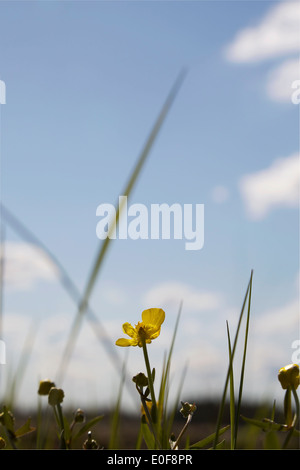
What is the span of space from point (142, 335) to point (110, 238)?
0.58ft

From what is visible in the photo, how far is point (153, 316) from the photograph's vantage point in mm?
876

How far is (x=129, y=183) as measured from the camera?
79 centimetres

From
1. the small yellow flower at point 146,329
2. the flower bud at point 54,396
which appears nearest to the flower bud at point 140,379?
the small yellow flower at point 146,329

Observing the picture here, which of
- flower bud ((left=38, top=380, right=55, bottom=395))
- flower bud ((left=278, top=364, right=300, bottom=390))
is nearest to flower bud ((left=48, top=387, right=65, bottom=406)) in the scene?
flower bud ((left=38, top=380, right=55, bottom=395))

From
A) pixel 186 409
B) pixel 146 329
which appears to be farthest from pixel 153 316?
pixel 186 409

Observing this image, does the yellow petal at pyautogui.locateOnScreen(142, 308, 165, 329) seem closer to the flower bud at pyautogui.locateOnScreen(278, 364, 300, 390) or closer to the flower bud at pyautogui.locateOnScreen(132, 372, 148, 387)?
the flower bud at pyautogui.locateOnScreen(132, 372, 148, 387)

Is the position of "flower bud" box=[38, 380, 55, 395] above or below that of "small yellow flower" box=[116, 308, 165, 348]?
below

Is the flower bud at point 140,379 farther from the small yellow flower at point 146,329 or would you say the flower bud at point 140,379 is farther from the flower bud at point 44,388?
the flower bud at point 44,388

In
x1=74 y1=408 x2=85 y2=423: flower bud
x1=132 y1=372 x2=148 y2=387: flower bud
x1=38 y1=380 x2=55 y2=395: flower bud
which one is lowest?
x1=74 y1=408 x2=85 y2=423: flower bud

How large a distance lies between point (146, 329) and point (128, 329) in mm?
34

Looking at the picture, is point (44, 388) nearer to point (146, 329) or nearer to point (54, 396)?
point (54, 396)

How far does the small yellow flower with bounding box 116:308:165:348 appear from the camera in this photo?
873 millimetres

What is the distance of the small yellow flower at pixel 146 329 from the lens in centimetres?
87

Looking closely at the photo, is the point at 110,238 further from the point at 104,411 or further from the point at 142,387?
the point at 104,411
